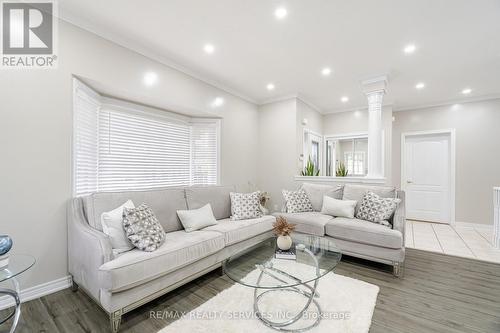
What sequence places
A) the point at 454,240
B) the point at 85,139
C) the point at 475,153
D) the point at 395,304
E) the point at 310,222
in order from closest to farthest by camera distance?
1. the point at 395,304
2. the point at 85,139
3. the point at 310,222
4. the point at 454,240
5. the point at 475,153

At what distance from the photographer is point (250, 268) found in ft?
6.45

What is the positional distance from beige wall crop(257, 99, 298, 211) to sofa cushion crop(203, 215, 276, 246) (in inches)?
57.2

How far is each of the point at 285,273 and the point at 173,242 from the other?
117 centimetres

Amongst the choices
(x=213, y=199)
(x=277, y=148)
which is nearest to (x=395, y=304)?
(x=213, y=199)

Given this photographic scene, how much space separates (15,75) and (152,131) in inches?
64.9

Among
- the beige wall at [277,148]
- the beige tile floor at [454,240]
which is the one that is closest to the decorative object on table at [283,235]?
the beige wall at [277,148]

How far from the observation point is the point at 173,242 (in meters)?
2.30

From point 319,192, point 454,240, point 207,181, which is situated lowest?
point 454,240

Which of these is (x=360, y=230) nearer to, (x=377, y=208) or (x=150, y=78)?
(x=377, y=208)

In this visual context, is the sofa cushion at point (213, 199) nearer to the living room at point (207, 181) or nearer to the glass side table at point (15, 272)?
the living room at point (207, 181)

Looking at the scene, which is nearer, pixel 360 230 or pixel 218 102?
pixel 360 230

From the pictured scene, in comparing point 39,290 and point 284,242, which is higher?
point 284,242

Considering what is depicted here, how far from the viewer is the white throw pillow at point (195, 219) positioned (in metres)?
2.81

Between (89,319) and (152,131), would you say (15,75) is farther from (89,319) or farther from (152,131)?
(89,319)
